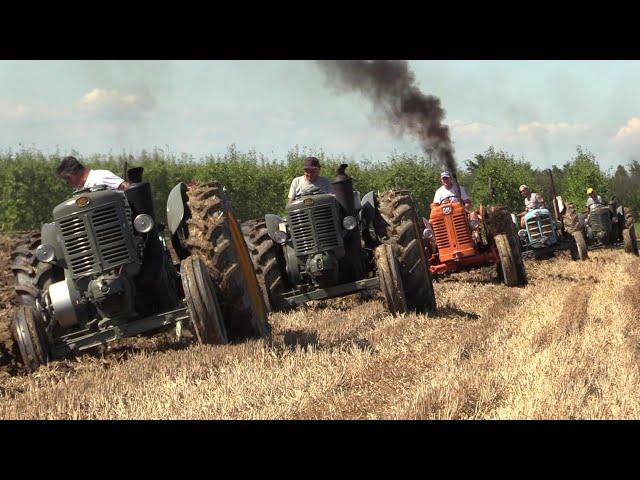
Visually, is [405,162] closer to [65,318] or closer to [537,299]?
[537,299]

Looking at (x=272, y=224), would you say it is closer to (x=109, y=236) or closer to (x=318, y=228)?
(x=318, y=228)

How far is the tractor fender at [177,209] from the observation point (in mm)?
6223

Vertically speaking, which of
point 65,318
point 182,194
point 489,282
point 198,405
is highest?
point 182,194

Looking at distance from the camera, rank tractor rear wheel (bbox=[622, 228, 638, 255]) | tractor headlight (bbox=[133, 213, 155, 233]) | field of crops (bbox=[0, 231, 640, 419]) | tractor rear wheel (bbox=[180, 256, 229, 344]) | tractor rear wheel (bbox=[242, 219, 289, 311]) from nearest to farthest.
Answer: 1. field of crops (bbox=[0, 231, 640, 419])
2. tractor rear wheel (bbox=[180, 256, 229, 344])
3. tractor headlight (bbox=[133, 213, 155, 233])
4. tractor rear wheel (bbox=[242, 219, 289, 311])
5. tractor rear wheel (bbox=[622, 228, 638, 255])

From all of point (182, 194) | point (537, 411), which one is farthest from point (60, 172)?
point (537, 411)

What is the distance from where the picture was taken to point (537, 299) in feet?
29.2

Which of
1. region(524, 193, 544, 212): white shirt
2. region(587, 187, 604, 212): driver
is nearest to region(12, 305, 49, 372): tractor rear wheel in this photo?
region(524, 193, 544, 212): white shirt

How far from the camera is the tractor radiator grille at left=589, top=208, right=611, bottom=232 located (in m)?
19.4

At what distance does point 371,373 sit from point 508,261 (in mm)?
6408

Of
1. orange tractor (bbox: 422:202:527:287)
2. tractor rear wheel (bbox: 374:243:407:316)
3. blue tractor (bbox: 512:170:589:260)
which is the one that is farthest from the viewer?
blue tractor (bbox: 512:170:589:260)

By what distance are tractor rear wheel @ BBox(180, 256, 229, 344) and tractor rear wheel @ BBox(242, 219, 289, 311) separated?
2.91m

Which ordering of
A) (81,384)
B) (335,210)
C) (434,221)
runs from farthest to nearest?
(434,221)
(335,210)
(81,384)

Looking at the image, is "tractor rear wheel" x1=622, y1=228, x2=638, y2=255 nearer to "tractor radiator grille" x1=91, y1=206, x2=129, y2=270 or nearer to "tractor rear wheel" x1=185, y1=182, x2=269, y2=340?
"tractor rear wheel" x1=185, y1=182, x2=269, y2=340

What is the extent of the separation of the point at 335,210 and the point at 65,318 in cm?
324
